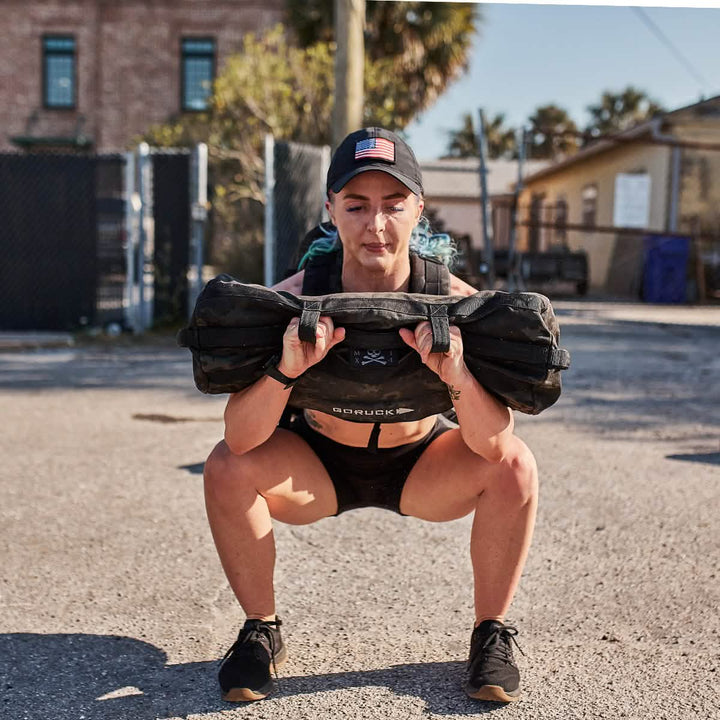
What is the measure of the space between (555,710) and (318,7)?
19.1 meters

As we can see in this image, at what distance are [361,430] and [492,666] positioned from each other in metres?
0.71

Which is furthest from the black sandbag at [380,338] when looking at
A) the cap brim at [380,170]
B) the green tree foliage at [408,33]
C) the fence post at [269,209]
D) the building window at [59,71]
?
the building window at [59,71]

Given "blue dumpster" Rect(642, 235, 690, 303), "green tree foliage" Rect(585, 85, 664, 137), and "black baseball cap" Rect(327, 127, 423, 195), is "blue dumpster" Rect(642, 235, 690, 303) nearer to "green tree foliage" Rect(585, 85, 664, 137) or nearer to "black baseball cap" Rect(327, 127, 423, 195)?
"black baseball cap" Rect(327, 127, 423, 195)

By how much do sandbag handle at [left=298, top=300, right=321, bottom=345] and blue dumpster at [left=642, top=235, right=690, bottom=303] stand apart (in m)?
16.0

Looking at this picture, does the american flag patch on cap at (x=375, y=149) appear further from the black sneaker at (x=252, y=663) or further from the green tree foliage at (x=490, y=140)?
the green tree foliage at (x=490, y=140)

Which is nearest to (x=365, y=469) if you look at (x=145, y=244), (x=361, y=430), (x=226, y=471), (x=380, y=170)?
(x=361, y=430)

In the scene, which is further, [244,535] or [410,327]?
[244,535]

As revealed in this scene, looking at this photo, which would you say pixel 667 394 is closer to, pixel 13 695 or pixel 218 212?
pixel 13 695

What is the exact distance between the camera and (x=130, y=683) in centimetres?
244

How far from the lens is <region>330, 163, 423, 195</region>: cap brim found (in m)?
2.35

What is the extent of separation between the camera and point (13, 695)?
2.36 m

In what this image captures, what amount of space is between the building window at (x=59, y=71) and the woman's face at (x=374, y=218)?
21797 millimetres

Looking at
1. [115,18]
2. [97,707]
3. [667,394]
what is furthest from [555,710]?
[115,18]

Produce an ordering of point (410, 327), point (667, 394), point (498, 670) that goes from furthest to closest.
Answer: point (667, 394) → point (498, 670) → point (410, 327)
